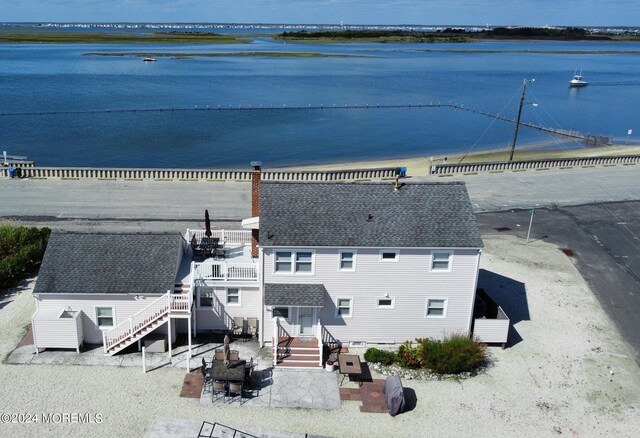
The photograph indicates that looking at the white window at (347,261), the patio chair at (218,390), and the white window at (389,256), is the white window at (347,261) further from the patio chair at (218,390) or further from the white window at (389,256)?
the patio chair at (218,390)

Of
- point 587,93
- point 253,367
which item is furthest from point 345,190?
point 587,93

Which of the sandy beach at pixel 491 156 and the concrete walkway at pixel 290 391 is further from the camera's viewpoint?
the sandy beach at pixel 491 156

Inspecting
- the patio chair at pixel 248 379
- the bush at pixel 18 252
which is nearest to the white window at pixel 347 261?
the patio chair at pixel 248 379

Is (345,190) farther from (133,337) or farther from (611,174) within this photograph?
(611,174)

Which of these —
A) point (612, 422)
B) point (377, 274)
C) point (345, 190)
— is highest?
point (345, 190)

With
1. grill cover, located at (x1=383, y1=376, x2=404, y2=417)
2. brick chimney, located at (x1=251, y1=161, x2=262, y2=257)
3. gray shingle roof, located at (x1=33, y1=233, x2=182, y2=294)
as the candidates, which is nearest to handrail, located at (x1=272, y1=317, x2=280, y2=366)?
brick chimney, located at (x1=251, y1=161, x2=262, y2=257)

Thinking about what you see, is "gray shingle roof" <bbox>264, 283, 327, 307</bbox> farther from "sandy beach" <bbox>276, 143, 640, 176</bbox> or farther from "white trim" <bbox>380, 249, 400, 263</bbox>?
"sandy beach" <bbox>276, 143, 640, 176</bbox>
